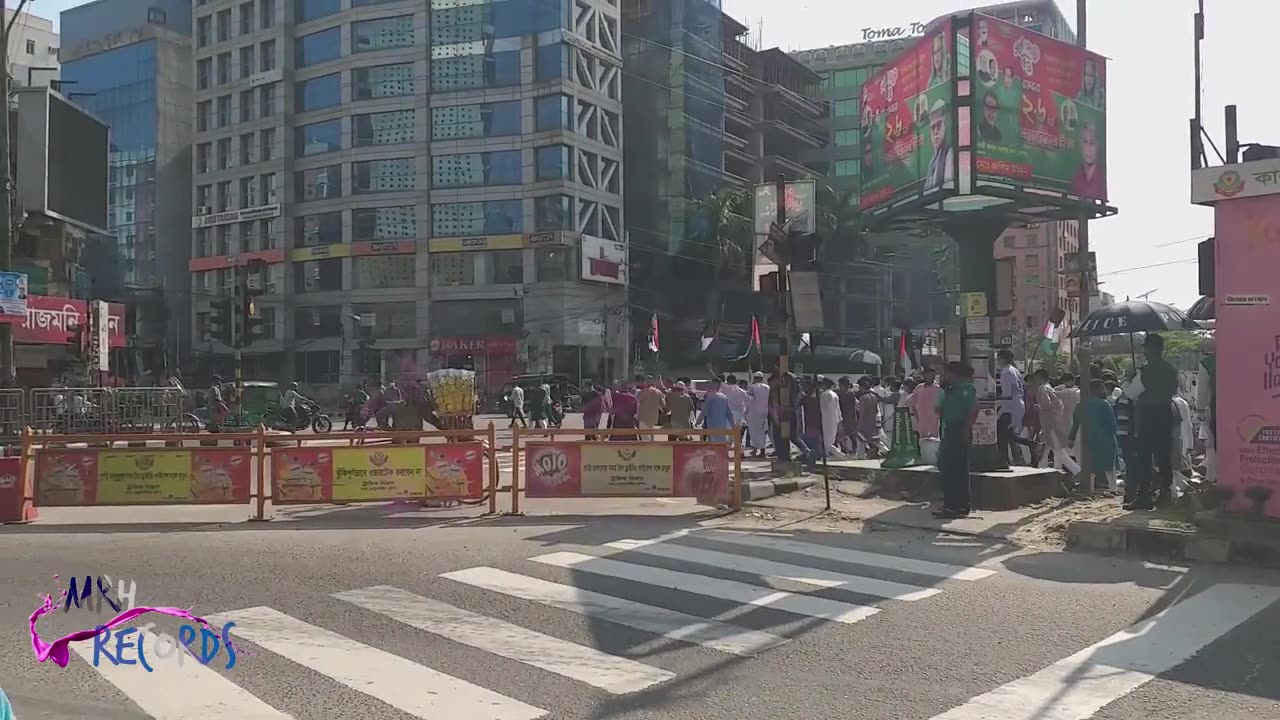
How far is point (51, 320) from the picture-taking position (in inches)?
1087

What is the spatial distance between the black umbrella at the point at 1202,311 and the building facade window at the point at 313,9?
54048 mm

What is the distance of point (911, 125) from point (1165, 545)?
1747 centimetres

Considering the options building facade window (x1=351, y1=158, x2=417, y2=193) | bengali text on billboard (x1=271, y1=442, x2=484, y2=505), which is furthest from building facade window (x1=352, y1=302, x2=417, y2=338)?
bengali text on billboard (x1=271, y1=442, x2=484, y2=505)

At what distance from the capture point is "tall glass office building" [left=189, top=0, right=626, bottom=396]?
53.4 metres

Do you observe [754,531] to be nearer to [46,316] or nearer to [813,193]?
[813,193]

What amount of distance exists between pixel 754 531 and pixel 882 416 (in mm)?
10798

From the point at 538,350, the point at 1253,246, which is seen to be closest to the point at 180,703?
the point at 1253,246

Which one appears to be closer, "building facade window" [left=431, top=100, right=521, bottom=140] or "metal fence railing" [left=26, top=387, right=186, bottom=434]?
"metal fence railing" [left=26, top=387, right=186, bottom=434]

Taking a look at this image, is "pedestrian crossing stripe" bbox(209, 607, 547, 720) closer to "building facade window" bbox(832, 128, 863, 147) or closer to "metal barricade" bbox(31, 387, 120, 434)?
"metal barricade" bbox(31, 387, 120, 434)

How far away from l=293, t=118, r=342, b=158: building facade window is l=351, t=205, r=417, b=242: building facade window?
451 centimetres

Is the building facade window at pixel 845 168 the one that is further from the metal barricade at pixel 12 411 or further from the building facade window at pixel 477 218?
the metal barricade at pixel 12 411

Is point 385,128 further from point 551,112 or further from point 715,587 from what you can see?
point 715,587

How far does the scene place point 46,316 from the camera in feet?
90.0

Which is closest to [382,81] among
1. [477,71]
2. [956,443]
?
[477,71]
